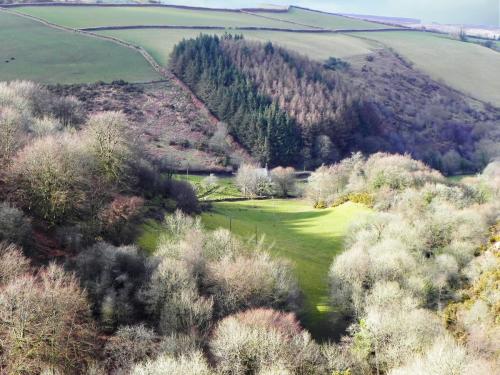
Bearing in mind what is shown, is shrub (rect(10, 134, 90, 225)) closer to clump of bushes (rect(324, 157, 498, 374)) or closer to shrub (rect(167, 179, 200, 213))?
shrub (rect(167, 179, 200, 213))

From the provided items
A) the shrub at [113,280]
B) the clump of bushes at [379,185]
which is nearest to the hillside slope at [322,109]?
the clump of bushes at [379,185]

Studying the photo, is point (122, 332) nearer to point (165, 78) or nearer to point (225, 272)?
point (225, 272)

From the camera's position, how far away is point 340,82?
16150 centimetres

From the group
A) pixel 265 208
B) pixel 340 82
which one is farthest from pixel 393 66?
pixel 265 208

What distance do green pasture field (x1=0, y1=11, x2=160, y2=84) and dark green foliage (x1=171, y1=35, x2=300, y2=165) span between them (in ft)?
42.5

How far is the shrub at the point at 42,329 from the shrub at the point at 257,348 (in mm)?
8294

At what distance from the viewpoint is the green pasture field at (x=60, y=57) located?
124188 millimetres

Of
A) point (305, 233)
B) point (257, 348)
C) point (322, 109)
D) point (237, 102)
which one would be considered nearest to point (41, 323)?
point (257, 348)

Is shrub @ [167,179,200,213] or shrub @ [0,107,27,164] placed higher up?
shrub @ [0,107,27,164]

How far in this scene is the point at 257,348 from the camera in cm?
3102

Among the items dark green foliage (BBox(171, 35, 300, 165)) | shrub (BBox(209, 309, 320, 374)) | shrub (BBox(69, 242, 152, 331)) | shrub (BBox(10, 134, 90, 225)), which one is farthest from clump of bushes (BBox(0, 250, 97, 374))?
dark green foliage (BBox(171, 35, 300, 165))

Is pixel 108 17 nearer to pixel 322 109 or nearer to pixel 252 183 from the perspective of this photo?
pixel 322 109

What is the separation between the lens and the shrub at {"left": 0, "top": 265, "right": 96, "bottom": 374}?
2686cm

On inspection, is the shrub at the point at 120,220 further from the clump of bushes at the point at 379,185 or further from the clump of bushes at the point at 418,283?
the clump of bushes at the point at 379,185
